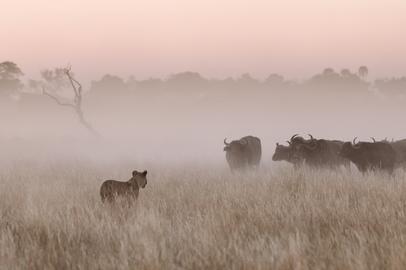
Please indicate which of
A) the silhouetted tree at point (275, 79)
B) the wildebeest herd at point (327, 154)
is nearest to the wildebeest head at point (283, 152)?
the wildebeest herd at point (327, 154)

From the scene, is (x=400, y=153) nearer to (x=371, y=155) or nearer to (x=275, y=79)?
(x=371, y=155)

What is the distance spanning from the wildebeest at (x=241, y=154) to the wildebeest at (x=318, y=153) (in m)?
2.00

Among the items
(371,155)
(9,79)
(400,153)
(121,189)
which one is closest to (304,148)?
(371,155)

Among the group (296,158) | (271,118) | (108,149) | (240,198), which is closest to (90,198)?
(240,198)

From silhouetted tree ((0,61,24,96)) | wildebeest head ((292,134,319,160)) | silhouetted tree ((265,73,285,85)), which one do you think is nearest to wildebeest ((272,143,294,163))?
wildebeest head ((292,134,319,160))

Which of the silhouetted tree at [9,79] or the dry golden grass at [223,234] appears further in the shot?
the silhouetted tree at [9,79]

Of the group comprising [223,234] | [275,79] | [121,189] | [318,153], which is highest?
[275,79]

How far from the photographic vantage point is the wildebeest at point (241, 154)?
55.0ft

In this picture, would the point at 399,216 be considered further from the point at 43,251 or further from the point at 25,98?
the point at 25,98

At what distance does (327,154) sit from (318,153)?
302 mm

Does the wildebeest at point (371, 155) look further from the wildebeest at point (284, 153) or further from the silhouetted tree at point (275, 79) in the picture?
the silhouetted tree at point (275, 79)

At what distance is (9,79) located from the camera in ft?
231

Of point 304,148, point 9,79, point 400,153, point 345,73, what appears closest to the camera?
point 400,153

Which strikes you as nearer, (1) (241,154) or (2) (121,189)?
(2) (121,189)
